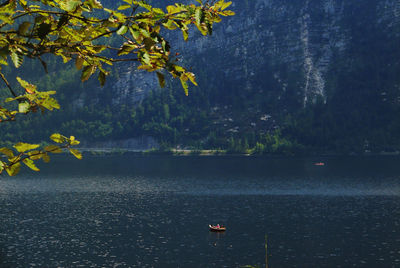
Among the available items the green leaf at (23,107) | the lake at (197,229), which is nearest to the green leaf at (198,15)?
the green leaf at (23,107)

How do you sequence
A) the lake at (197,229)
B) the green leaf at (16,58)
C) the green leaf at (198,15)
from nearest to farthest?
the green leaf at (16,58)
the green leaf at (198,15)
the lake at (197,229)

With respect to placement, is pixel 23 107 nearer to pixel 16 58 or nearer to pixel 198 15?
pixel 16 58

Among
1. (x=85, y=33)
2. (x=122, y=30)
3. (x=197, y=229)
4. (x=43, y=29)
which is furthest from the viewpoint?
(x=197, y=229)

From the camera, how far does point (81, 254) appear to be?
98.4 meters

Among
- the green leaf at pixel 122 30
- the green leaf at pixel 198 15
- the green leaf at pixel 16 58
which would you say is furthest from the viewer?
the green leaf at pixel 198 15

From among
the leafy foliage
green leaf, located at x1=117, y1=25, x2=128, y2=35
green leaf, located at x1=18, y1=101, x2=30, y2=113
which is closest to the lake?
the leafy foliage

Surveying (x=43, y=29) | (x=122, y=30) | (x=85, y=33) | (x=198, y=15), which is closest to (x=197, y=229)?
(x=85, y=33)

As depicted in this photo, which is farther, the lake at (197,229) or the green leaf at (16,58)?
the lake at (197,229)

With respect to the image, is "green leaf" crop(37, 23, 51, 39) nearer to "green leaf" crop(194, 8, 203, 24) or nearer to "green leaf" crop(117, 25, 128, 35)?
"green leaf" crop(117, 25, 128, 35)

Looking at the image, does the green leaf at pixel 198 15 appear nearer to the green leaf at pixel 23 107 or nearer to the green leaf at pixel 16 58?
the green leaf at pixel 16 58

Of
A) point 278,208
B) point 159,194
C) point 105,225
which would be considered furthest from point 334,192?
point 105,225

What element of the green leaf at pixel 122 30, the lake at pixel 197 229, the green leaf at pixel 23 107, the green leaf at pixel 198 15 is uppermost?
the green leaf at pixel 198 15

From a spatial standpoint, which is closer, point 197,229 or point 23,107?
point 23,107

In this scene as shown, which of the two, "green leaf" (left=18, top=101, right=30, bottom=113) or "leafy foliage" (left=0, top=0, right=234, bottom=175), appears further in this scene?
"green leaf" (left=18, top=101, right=30, bottom=113)
